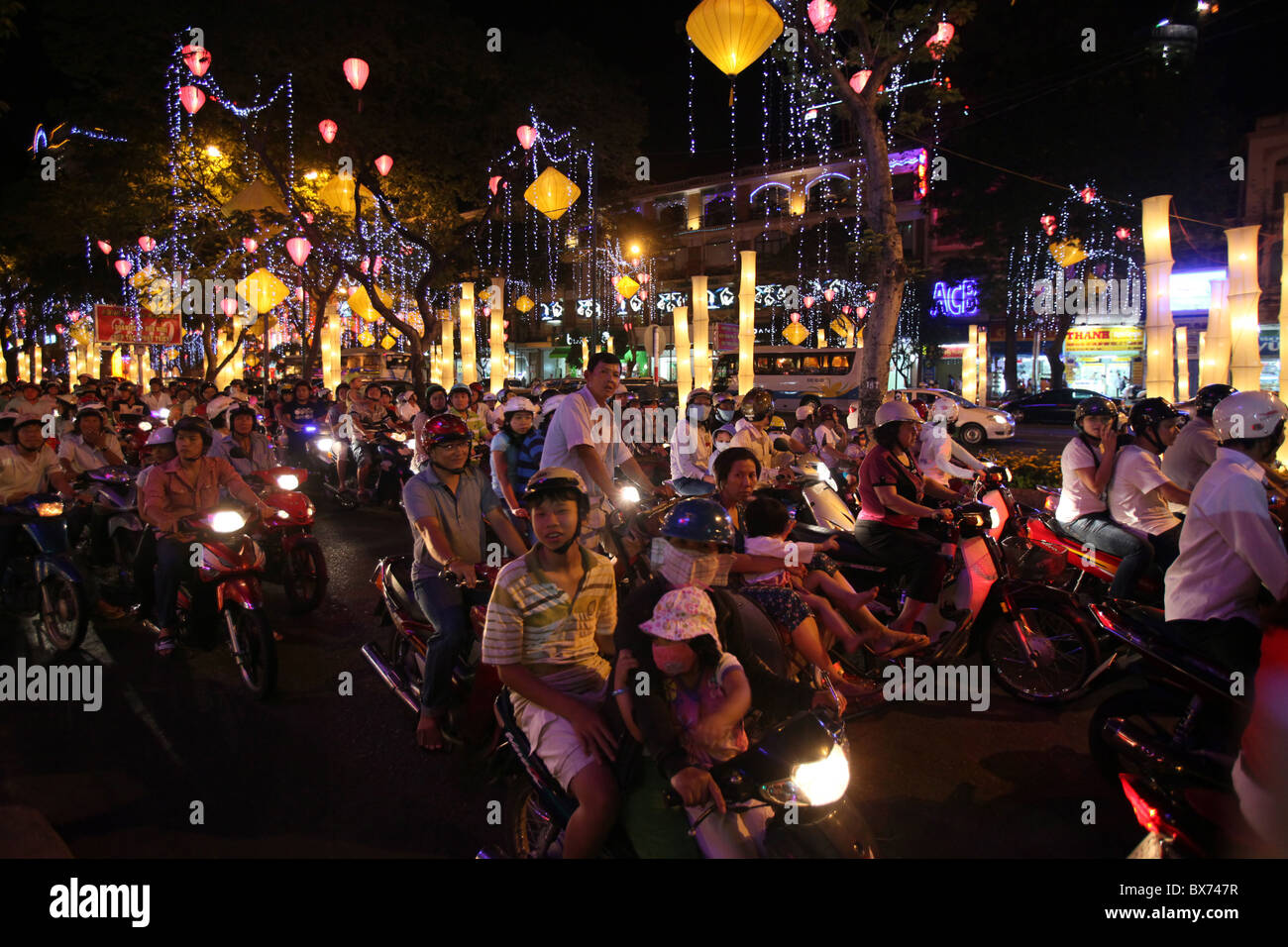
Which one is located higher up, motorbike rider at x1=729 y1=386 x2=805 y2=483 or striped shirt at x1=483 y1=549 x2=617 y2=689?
motorbike rider at x1=729 y1=386 x2=805 y2=483

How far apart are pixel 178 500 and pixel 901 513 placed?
502 cm

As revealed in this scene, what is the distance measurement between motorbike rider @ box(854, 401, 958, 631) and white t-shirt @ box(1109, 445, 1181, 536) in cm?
127

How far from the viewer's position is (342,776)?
13.8ft

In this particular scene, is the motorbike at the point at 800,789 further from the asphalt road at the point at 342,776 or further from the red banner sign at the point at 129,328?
the red banner sign at the point at 129,328

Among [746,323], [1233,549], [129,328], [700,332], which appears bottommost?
[1233,549]

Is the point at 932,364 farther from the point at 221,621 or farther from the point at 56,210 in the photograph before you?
the point at 221,621

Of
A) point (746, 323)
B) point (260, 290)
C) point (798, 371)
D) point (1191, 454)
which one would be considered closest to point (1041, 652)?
point (1191, 454)

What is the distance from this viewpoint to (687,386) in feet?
64.1

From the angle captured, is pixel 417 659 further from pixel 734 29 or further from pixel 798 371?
pixel 798 371

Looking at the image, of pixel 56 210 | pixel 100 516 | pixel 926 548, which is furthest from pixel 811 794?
pixel 56 210

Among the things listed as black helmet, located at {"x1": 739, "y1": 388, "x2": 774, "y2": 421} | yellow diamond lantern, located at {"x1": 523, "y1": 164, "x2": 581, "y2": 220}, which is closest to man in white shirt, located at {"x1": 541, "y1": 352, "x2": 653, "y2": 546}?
black helmet, located at {"x1": 739, "y1": 388, "x2": 774, "y2": 421}

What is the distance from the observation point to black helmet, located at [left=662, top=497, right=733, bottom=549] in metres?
3.01

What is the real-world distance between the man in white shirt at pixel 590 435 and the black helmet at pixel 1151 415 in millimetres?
3671

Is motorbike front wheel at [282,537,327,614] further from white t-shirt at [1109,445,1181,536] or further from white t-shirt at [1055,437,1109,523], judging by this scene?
white t-shirt at [1109,445,1181,536]
